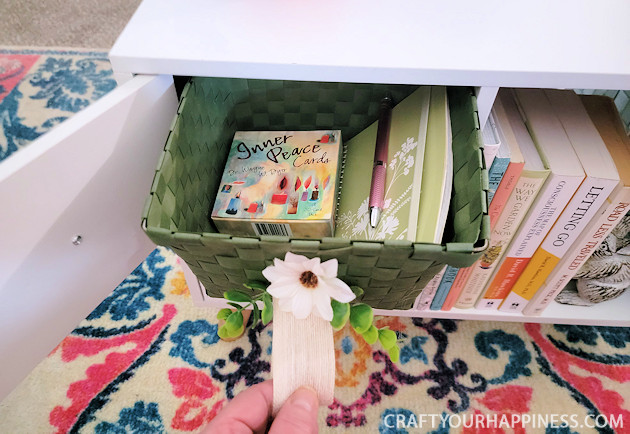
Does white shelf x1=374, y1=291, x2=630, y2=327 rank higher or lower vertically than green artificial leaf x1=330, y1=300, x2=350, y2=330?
higher

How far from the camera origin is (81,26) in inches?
57.1

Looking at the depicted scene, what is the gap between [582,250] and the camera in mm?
662

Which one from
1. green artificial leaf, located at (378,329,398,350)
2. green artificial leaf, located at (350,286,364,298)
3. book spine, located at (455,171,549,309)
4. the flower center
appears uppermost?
book spine, located at (455,171,549,309)

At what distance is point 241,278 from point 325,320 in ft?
0.36

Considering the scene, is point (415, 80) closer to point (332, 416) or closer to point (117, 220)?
point (117, 220)

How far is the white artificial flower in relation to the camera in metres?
0.45

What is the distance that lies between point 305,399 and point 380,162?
1.05 feet

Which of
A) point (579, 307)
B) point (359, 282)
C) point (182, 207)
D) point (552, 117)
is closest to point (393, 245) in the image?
point (359, 282)

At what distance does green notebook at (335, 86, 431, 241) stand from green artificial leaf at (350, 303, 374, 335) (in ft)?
0.29

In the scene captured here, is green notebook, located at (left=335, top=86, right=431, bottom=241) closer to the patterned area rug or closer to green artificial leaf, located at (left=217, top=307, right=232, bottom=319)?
green artificial leaf, located at (left=217, top=307, right=232, bottom=319)

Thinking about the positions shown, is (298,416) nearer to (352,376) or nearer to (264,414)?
(264,414)

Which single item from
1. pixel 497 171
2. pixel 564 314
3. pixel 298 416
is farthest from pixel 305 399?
pixel 564 314

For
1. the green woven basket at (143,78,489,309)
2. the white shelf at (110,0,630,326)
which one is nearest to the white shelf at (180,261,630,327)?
the green woven basket at (143,78,489,309)

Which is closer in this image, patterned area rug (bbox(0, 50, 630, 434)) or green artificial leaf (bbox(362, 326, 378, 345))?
green artificial leaf (bbox(362, 326, 378, 345))
